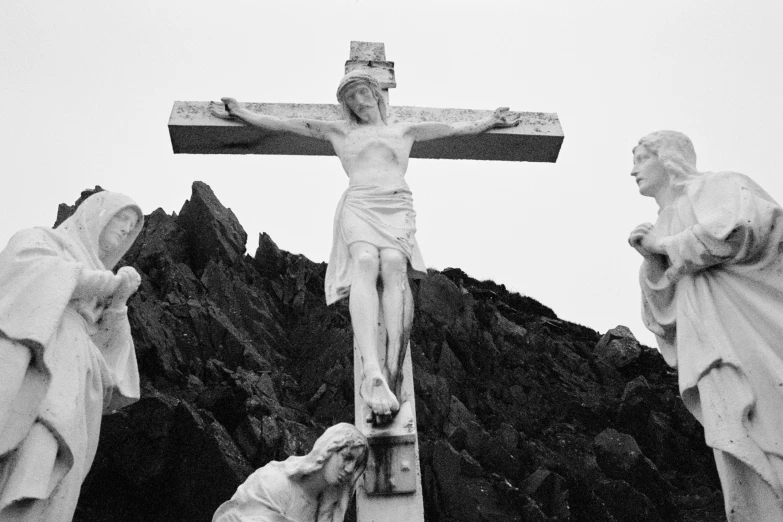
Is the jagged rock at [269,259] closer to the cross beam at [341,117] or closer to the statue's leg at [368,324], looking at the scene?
the cross beam at [341,117]

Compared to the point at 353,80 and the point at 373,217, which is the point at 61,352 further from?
the point at 353,80

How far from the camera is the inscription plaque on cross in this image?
6.97 m

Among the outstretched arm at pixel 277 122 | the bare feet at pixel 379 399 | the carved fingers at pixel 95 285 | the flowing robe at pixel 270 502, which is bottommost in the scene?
the flowing robe at pixel 270 502

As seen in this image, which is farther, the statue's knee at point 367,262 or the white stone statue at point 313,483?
the statue's knee at point 367,262

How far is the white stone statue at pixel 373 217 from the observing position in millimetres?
7391

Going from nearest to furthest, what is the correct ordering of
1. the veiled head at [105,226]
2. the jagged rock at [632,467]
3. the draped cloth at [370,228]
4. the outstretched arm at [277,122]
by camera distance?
1. the veiled head at [105,226]
2. the draped cloth at [370,228]
3. the outstretched arm at [277,122]
4. the jagged rock at [632,467]

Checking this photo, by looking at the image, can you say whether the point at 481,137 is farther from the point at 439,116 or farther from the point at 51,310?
the point at 51,310

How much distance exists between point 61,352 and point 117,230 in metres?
1.12

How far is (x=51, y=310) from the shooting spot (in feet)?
20.6

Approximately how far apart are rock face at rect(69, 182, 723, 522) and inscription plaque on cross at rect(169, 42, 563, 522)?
3.85m

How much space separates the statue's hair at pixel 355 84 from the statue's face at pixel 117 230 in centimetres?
223

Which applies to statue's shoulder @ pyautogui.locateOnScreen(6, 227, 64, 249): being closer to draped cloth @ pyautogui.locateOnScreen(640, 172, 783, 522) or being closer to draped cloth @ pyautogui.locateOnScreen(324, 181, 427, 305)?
draped cloth @ pyautogui.locateOnScreen(324, 181, 427, 305)

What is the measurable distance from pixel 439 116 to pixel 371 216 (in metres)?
1.74

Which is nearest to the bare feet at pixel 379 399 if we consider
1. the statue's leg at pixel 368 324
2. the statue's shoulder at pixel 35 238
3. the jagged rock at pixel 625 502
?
the statue's leg at pixel 368 324
